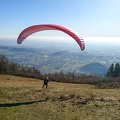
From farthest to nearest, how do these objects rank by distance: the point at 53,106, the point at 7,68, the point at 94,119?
1. the point at 7,68
2. the point at 53,106
3. the point at 94,119

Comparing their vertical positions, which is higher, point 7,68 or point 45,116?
point 7,68

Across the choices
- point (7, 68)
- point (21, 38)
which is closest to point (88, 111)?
point (21, 38)

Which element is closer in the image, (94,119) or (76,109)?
(94,119)

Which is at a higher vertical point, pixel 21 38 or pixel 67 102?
pixel 21 38

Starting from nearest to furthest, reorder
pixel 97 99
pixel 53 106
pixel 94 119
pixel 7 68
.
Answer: pixel 94 119, pixel 53 106, pixel 97 99, pixel 7 68

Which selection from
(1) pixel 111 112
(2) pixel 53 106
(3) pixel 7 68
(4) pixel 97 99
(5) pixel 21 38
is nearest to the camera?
(1) pixel 111 112

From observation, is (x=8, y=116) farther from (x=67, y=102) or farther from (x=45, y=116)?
(x=67, y=102)

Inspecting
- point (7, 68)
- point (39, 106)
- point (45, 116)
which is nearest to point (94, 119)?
point (45, 116)

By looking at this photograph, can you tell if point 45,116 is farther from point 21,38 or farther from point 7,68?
point 7,68

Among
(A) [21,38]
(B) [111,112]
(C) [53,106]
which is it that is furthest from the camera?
(A) [21,38]
